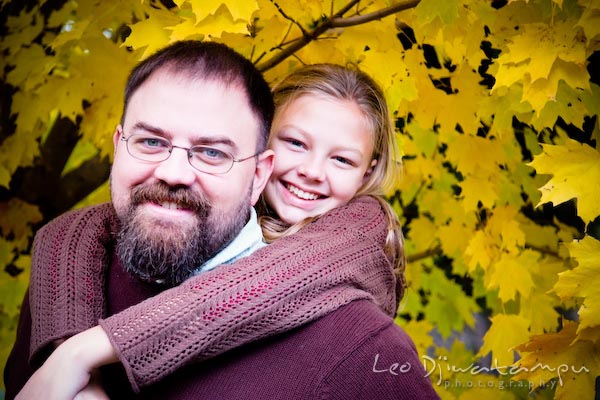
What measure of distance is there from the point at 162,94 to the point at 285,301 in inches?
28.5

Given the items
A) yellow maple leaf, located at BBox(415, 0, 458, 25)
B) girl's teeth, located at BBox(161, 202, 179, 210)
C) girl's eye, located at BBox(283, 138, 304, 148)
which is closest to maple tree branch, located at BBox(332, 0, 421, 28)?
yellow maple leaf, located at BBox(415, 0, 458, 25)

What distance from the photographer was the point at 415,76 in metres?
2.62

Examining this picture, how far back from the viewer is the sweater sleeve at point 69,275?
177 centimetres

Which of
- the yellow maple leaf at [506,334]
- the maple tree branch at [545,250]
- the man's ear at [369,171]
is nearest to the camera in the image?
the man's ear at [369,171]

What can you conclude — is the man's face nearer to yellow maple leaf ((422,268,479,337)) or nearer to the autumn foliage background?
the autumn foliage background

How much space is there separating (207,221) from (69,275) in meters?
0.44

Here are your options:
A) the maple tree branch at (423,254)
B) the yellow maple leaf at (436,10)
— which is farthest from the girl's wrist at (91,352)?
the maple tree branch at (423,254)

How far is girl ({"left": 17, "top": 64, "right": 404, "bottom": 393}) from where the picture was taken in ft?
5.09

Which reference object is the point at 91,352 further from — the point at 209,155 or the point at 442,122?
the point at 442,122

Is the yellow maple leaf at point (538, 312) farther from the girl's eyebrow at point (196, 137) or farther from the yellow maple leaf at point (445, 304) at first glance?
the girl's eyebrow at point (196, 137)

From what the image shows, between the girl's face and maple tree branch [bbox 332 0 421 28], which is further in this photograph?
the girl's face

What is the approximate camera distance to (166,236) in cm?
186

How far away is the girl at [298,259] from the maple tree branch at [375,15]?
21 cm

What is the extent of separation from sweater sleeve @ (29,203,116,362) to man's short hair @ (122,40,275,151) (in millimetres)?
434
